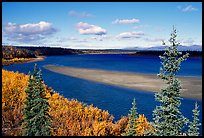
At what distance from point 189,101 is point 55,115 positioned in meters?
18.3

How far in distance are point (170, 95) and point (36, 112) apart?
841cm

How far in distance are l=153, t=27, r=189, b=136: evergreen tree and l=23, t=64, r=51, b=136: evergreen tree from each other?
7.16 metres

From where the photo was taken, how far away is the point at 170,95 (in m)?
13.1

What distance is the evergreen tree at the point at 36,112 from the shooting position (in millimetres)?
17859

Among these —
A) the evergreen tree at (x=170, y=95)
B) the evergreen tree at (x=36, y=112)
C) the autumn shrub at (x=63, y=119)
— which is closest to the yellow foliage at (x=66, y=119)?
the autumn shrub at (x=63, y=119)

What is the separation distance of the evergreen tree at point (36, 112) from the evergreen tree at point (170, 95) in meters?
7.16

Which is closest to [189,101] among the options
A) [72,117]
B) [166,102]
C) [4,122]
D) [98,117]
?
[98,117]

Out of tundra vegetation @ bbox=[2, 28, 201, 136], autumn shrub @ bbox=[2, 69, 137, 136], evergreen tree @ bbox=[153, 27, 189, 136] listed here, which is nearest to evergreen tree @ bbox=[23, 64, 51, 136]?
tundra vegetation @ bbox=[2, 28, 201, 136]

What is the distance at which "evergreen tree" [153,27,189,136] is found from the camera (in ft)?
42.4

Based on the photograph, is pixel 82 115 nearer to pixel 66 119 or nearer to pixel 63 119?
pixel 66 119

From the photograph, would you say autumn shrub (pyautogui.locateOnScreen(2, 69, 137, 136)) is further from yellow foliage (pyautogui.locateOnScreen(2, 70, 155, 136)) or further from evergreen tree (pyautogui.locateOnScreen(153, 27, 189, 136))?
evergreen tree (pyautogui.locateOnScreen(153, 27, 189, 136))

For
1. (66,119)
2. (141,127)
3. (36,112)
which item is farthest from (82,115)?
(36,112)

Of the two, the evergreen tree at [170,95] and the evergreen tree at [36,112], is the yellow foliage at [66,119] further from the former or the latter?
the evergreen tree at [170,95]

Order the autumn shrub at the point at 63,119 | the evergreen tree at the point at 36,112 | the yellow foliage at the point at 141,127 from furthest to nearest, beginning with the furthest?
1. the autumn shrub at the point at 63,119
2. the yellow foliage at the point at 141,127
3. the evergreen tree at the point at 36,112
